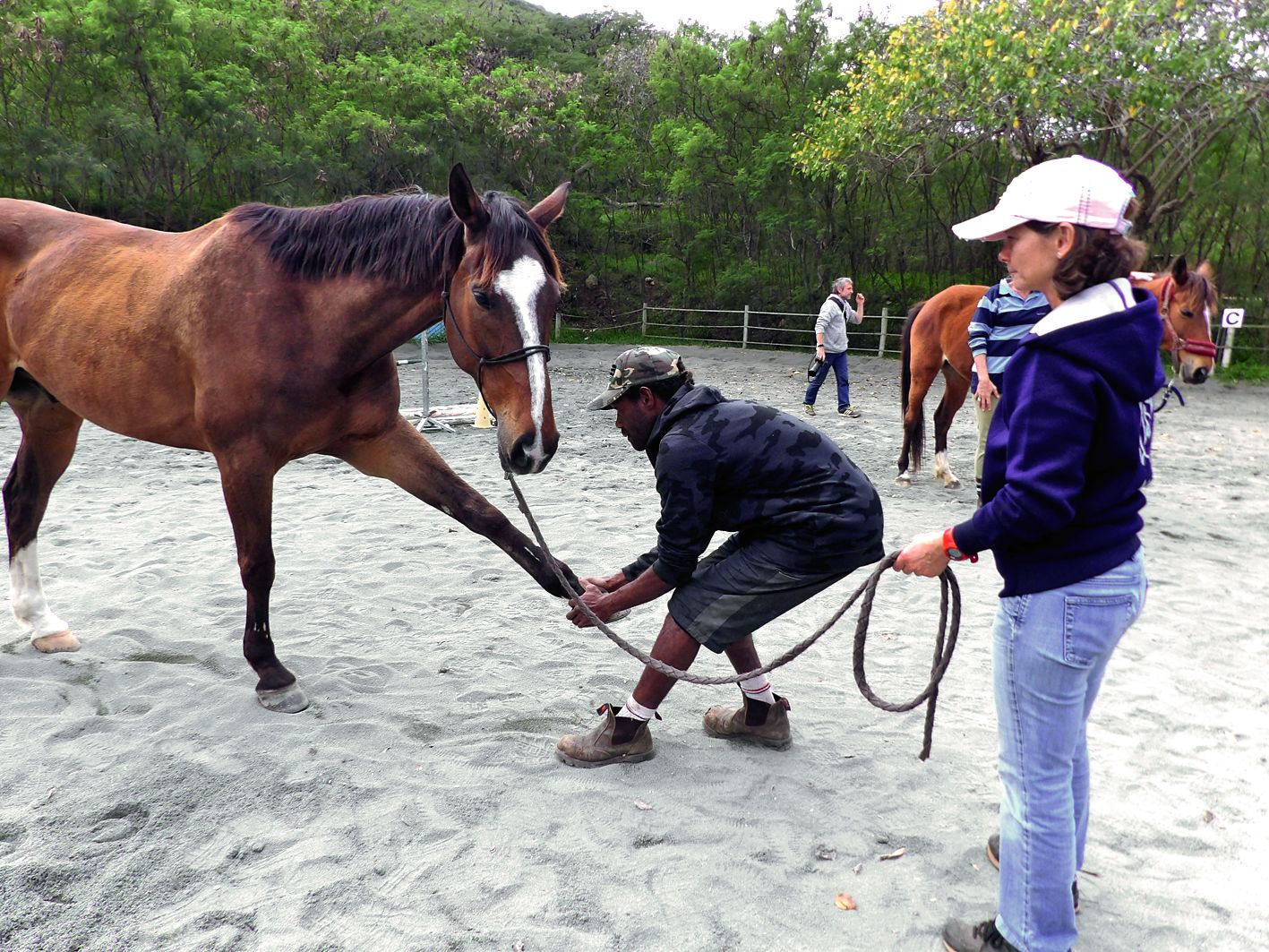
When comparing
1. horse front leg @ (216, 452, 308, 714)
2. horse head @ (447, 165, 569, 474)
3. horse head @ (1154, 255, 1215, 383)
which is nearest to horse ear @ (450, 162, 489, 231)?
horse head @ (447, 165, 569, 474)

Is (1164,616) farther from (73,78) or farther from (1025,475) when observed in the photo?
(73,78)

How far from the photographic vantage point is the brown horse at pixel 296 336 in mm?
2660

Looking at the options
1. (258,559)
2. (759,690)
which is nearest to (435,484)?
(258,559)

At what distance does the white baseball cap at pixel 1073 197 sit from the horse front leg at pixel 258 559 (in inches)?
101

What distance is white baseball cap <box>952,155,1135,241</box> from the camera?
60.2 inches

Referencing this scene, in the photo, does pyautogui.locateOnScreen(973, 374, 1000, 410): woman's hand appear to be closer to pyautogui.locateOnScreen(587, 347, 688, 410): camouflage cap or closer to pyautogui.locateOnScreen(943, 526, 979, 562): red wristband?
pyautogui.locateOnScreen(587, 347, 688, 410): camouflage cap

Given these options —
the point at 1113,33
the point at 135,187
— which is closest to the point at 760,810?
the point at 1113,33

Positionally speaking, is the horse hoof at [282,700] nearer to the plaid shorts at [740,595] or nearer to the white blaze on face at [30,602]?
the white blaze on face at [30,602]

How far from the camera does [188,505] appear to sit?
6039mm

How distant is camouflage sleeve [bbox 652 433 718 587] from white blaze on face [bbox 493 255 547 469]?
0.40 metres

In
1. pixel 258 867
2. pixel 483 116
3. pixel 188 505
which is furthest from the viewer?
pixel 483 116

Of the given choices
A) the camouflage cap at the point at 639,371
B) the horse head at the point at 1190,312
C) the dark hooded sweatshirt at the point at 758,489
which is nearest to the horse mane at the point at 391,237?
the camouflage cap at the point at 639,371

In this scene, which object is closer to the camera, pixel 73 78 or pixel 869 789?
pixel 869 789

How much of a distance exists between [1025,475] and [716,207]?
23833 millimetres
